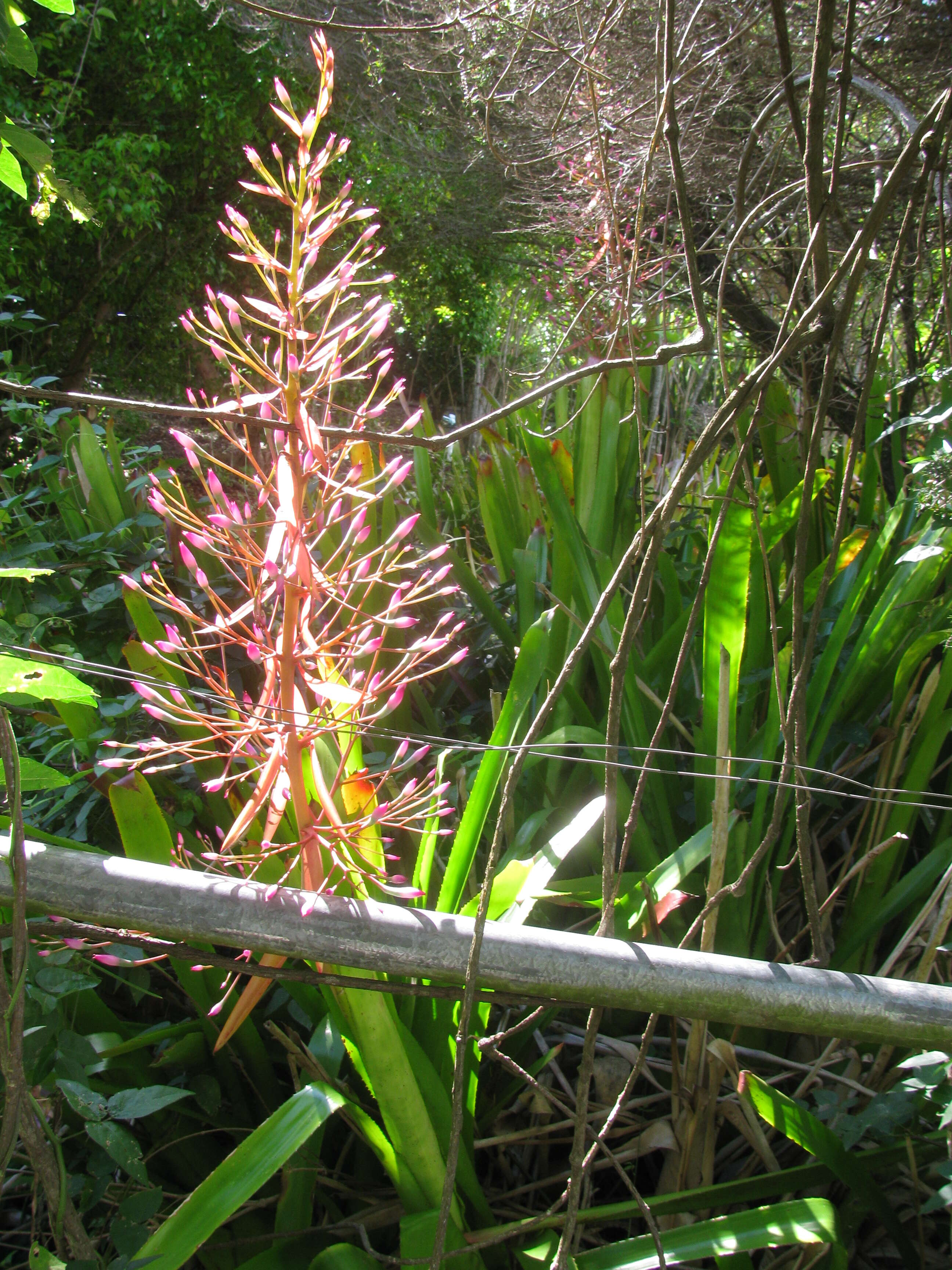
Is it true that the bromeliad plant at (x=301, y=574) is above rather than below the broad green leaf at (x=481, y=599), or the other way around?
above

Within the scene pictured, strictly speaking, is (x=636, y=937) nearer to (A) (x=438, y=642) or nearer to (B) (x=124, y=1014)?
(A) (x=438, y=642)

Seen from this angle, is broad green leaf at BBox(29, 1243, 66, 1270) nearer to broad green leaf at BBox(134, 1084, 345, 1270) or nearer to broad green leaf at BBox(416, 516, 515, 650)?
broad green leaf at BBox(134, 1084, 345, 1270)

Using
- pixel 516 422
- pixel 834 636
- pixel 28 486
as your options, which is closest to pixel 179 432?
pixel 834 636

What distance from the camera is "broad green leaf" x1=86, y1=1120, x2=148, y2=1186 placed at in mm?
623

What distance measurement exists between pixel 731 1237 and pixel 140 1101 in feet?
1.61

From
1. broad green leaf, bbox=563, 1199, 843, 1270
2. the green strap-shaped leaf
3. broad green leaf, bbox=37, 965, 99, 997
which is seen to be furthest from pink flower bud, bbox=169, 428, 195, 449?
broad green leaf, bbox=563, 1199, 843, 1270

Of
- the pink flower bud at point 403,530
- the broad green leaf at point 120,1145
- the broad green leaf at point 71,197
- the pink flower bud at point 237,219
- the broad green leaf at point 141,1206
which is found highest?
the broad green leaf at point 71,197

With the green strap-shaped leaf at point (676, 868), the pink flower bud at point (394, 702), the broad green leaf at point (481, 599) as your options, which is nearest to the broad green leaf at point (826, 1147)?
the green strap-shaped leaf at point (676, 868)

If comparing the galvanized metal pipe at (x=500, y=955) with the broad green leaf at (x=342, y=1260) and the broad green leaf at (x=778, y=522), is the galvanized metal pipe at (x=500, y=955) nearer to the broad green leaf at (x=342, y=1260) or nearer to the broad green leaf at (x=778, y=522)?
the broad green leaf at (x=342, y=1260)

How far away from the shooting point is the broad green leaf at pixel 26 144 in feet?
2.10

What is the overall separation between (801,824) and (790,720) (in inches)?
3.7

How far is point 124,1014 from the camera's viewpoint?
1031 mm

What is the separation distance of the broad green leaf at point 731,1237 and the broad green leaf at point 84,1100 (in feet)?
1.35

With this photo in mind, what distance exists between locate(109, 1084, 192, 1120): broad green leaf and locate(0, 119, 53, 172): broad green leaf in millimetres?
724
